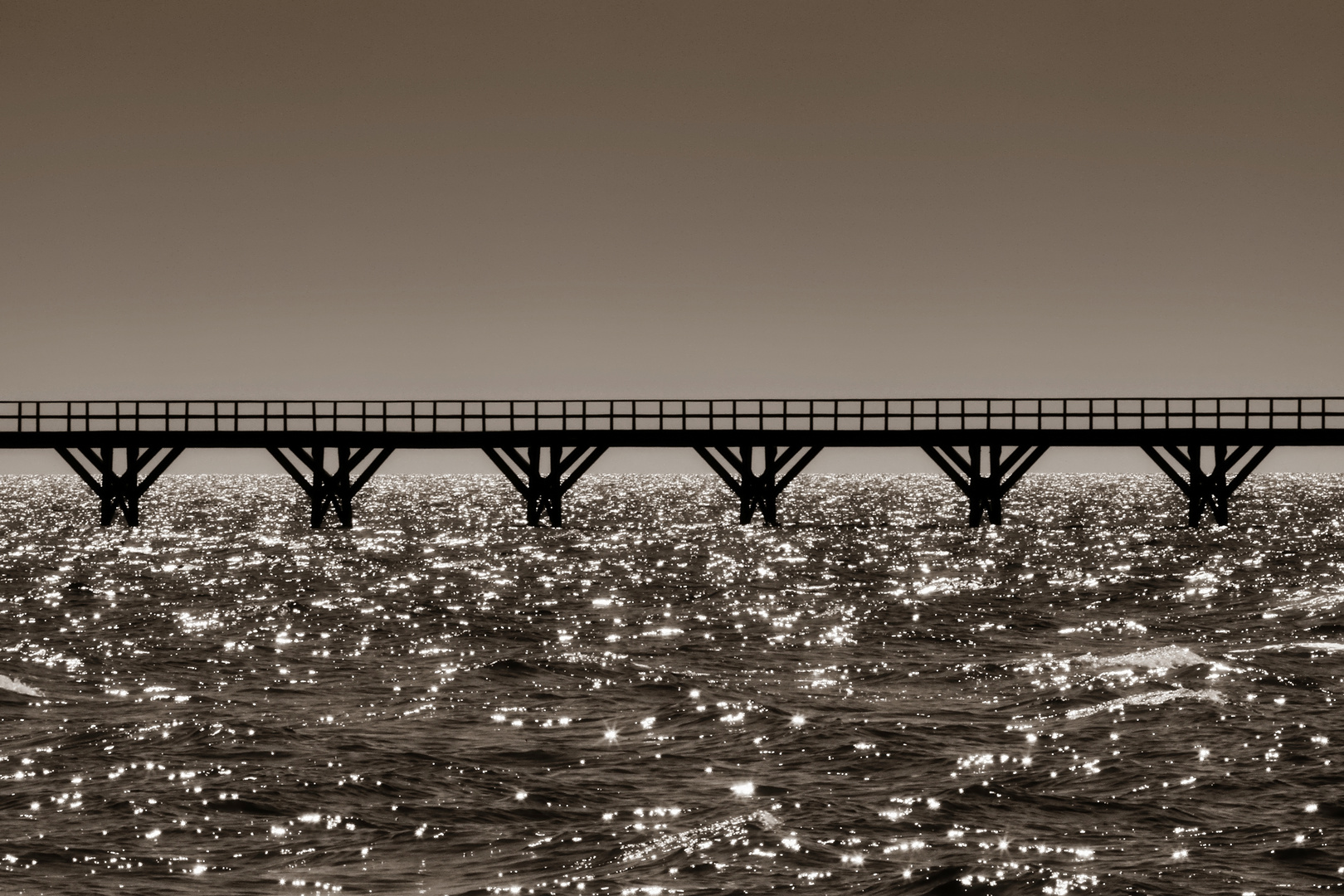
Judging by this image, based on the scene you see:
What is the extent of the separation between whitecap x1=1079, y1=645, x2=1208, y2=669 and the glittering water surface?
9 cm

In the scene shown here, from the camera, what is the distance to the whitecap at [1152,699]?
657 inches

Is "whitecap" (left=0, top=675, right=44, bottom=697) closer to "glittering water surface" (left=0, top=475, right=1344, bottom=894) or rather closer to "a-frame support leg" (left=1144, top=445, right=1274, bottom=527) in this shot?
"glittering water surface" (left=0, top=475, right=1344, bottom=894)

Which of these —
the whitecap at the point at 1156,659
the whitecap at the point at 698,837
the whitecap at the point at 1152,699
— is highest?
the whitecap at the point at 1156,659

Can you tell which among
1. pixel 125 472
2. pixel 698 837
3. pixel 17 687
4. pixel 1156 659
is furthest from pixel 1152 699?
pixel 125 472

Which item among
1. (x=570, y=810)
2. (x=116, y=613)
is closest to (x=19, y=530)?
→ (x=116, y=613)

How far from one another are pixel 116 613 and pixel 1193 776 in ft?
63.6

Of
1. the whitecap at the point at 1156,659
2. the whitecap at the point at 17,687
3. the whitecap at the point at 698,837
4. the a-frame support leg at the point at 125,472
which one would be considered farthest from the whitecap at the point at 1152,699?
the a-frame support leg at the point at 125,472

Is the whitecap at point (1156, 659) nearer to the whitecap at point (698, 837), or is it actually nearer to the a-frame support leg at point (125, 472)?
the whitecap at point (698, 837)

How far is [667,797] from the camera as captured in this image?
13031 mm

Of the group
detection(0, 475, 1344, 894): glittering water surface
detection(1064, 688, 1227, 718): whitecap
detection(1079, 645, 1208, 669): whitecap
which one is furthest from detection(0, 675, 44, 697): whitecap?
detection(1079, 645, 1208, 669): whitecap

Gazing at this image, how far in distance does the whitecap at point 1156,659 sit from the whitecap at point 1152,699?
1.91 m

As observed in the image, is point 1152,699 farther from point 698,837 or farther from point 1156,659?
point 698,837

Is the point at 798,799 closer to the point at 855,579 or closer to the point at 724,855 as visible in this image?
the point at 724,855

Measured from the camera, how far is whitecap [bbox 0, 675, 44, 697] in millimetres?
17625
